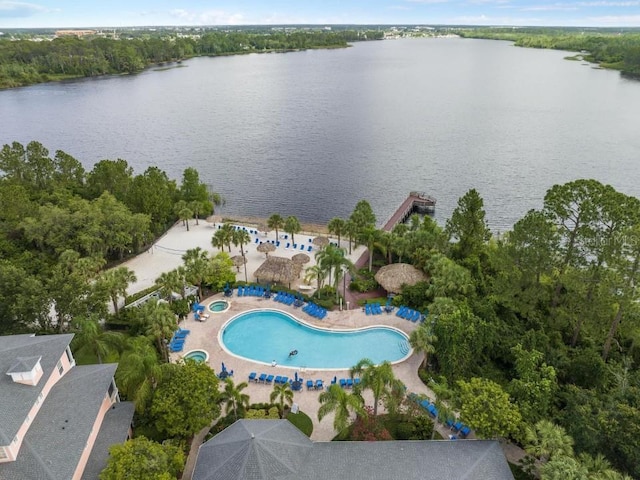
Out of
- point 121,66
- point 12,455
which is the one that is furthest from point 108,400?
point 121,66

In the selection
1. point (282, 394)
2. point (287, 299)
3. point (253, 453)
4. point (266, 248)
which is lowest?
point (287, 299)

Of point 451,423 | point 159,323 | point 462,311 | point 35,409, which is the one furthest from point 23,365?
point 462,311

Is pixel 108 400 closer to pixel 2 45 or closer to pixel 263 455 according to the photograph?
pixel 263 455

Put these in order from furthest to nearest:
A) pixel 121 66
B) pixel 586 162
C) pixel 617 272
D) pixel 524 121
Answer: pixel 121 66
pixel 524 121
pixel 586 162
pixel 617 272

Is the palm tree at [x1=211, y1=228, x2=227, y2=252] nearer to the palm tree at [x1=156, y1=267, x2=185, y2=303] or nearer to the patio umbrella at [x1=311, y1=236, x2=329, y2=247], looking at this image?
the palm tree at [x1=156, y1=267, x2=185, y2=303]

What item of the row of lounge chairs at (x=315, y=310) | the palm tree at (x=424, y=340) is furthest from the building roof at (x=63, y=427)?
the palm tree at (x=424, y=340)

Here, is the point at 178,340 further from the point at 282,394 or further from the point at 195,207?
the point at 195,207
